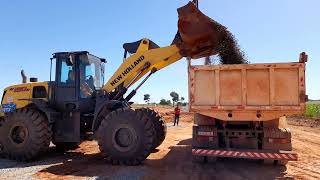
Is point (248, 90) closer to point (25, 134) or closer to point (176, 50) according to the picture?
point (176, 50)

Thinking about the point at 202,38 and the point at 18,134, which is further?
the point at 18,134

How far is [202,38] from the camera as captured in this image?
10031 millimetres

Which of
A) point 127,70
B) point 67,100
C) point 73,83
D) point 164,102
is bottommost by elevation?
point 67,100

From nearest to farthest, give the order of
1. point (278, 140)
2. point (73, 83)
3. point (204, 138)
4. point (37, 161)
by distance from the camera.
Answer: point (278, 140) < point (204, 138) < point (37, 161) < point (73, 83)

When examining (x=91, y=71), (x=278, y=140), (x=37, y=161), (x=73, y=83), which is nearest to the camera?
(x=278, y=140)

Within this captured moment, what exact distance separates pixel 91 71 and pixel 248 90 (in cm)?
526

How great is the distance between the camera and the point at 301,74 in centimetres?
877

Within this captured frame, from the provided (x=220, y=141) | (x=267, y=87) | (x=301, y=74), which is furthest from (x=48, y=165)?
(x=301, y=74)

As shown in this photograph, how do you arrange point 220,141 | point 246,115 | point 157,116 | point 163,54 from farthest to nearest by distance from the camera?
point 157,116, point 163,54, point 220,141, point 246,115

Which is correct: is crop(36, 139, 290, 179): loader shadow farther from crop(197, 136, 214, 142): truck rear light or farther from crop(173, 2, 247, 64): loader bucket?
crop(173, 2, 247, 64): loader bucket

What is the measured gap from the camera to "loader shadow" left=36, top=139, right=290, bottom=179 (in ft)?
28.4

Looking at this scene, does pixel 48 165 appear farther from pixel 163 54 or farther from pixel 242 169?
pixel 242 169

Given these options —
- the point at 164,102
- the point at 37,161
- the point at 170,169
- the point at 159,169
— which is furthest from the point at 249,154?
the point at 164,102

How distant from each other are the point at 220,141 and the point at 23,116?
5.81m
